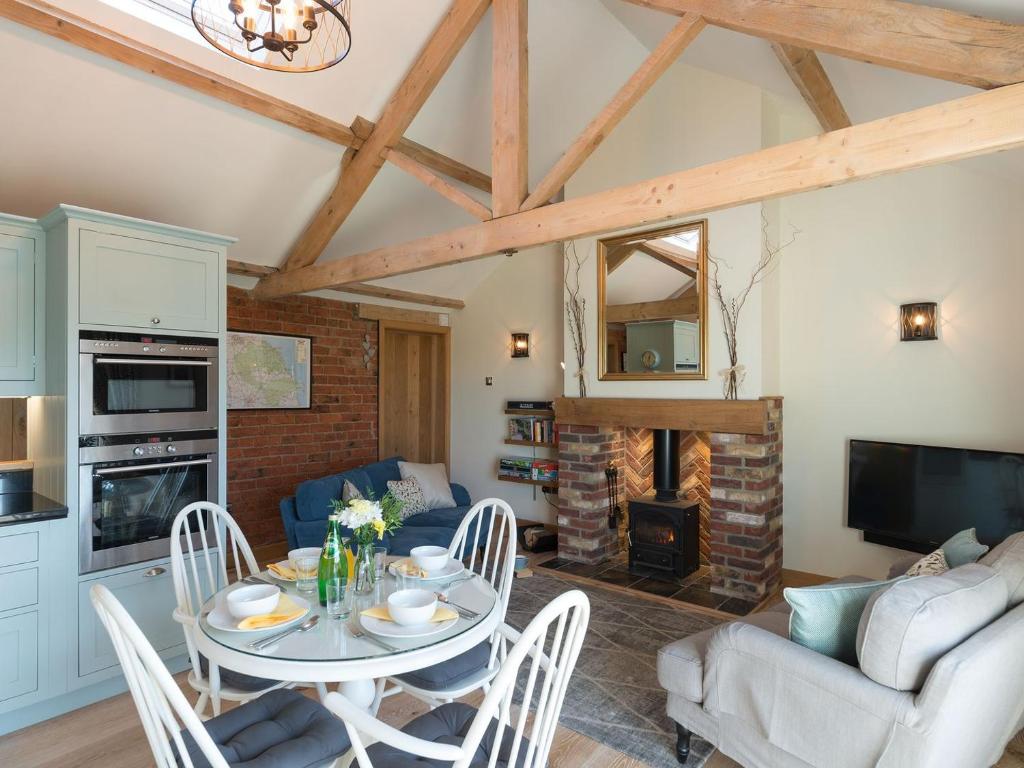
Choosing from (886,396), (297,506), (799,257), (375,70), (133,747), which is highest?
(375,70)

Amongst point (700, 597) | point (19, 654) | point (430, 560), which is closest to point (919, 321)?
point (700, 597)

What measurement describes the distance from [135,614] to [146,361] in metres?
1.23

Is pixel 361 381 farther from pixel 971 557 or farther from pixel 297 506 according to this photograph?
pixel 971 557

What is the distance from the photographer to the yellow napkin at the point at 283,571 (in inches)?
85.1

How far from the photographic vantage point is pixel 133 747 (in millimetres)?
2453

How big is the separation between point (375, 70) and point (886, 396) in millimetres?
3757

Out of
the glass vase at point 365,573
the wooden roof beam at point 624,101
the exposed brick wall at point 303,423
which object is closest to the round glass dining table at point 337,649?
the glass vase at point 365,573

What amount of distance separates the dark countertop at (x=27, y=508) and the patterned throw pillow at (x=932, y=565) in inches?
141

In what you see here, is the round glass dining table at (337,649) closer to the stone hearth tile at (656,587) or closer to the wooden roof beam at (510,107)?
the wooden roof beam at (510,107)

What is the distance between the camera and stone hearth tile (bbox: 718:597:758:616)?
3.77 m

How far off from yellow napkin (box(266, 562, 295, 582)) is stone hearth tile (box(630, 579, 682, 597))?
8.85 feet

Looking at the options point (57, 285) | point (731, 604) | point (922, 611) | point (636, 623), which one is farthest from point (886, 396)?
point (57, 285)

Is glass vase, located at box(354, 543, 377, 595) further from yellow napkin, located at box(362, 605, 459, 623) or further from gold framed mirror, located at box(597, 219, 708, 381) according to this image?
gold framed mirror, located at box(597, 219, 708, 381)

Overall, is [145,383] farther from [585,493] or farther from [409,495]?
[585,493]
